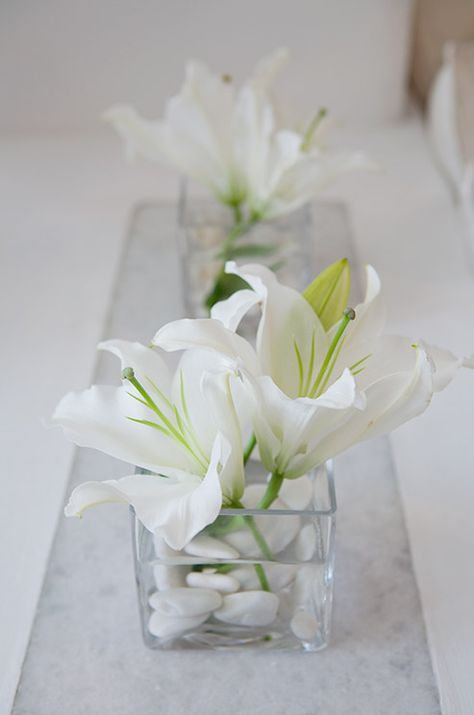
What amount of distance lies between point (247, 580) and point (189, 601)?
4 cm

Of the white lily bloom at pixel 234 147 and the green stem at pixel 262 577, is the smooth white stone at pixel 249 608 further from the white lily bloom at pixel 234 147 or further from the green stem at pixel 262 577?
the white lily bloom at pixel 234 147

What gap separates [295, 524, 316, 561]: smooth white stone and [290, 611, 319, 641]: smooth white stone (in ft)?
0.17

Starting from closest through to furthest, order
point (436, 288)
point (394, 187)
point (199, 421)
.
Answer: point (199, 421)
point (436, 288)
point (394, 187)

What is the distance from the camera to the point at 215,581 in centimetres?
66

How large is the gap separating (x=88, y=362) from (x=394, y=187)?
0.55 metres

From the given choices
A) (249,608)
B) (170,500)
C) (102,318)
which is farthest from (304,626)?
(102,318)

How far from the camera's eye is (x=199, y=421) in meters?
0.63

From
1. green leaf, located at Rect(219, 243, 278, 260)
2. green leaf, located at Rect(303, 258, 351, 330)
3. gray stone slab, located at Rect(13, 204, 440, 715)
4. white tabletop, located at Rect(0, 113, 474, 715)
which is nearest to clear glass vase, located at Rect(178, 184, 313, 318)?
green leaf, located at Rect(219, 243, 278, 260)

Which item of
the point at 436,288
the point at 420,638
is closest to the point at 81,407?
the point at 420,638

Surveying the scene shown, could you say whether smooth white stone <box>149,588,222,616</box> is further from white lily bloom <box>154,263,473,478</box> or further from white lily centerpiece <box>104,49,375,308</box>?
white lily centerpiece <box>104,49,375,308</box>

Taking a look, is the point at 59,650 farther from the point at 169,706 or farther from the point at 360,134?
the point at 360,134

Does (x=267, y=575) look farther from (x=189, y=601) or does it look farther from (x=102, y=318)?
(x=102, y=318)

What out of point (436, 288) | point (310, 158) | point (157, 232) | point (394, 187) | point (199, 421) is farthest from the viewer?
point (394, 187)

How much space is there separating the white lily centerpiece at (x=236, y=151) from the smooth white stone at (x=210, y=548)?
40 cm
